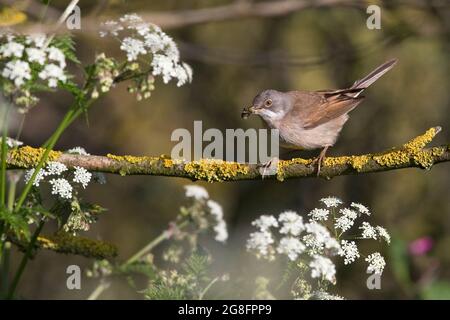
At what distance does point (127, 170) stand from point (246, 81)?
5.70m

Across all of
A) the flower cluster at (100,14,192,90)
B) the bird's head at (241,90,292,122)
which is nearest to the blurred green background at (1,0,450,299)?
the bird's head at (241,90,292,122)

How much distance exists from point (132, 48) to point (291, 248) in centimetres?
99

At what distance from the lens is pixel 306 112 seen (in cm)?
513

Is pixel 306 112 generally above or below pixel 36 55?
above

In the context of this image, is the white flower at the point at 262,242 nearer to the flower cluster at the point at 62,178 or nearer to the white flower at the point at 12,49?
the flower cluster at the point at 62,178

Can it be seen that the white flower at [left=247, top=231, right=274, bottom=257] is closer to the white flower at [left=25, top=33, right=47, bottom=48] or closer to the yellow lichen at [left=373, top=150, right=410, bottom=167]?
the yellow lichen at [left=373, top=150, right=410, bottom=167]

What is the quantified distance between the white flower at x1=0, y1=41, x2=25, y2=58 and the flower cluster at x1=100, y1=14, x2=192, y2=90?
418 mm

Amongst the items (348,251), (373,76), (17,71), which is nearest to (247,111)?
(373,76)

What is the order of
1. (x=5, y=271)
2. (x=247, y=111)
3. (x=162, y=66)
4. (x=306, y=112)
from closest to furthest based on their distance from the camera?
(x=162, y=66) < (x=5, y=271) < (x=247, y=111) < (x=306, y=112)

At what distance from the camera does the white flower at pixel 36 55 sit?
8.56 ft

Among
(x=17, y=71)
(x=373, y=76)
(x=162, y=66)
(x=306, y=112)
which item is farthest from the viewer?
(x=373, y=76)

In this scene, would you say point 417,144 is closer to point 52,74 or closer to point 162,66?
point 162,66

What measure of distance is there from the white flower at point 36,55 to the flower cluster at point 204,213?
133 centimetres

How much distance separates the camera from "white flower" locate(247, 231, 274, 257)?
2.84 metres
